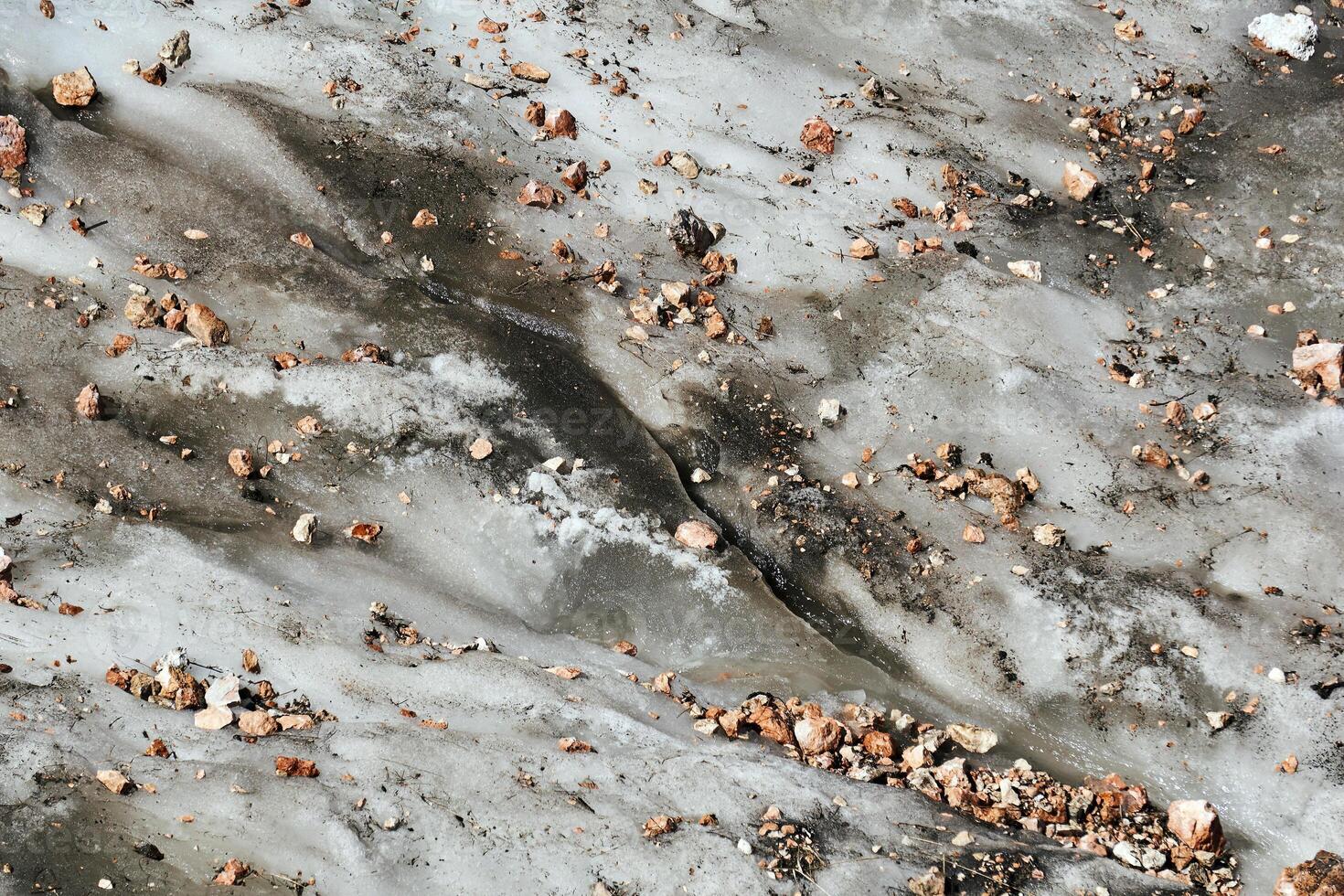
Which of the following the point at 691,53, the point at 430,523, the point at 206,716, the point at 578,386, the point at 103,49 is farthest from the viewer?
the point at 691,53

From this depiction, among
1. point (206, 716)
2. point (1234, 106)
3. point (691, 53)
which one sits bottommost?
point (206, 716)

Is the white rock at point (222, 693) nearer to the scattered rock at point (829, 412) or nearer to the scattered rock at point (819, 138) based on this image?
A: the scattered rock at point (829, 412)

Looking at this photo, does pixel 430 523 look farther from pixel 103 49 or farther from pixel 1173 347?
pixel 1173 347

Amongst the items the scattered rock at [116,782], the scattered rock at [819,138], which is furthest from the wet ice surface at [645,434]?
the scattered rock at [819,138]

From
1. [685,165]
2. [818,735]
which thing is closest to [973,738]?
[818,735]

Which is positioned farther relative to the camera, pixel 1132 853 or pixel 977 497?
pixel 977 497

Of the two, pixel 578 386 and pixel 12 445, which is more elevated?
pixel 578 386

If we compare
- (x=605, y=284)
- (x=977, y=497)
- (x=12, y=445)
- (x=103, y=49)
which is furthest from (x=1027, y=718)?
(x=103, y=49)

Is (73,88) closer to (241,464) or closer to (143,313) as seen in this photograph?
(143,313)

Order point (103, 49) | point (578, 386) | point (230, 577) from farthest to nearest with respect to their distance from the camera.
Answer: point (103, 49) → point (578, 386) → point (230, 577)
